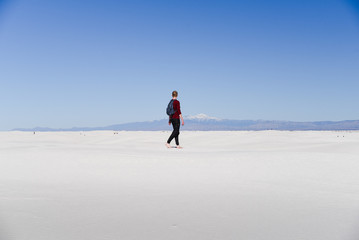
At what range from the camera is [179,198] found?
3.20m

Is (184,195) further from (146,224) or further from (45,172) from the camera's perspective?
(45,172)

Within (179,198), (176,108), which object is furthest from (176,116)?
(179,198)

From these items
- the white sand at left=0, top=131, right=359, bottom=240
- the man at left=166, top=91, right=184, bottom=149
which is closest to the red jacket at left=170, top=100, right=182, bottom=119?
the man at left=166, top=91, right=184, bottom=149

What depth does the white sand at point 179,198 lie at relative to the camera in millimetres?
2262

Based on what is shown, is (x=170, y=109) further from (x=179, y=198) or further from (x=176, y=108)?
(x=179, y=198)

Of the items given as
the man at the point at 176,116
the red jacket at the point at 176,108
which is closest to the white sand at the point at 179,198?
the man at the point at 176,116

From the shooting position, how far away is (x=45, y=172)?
4625 millimetres

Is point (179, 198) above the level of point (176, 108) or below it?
below

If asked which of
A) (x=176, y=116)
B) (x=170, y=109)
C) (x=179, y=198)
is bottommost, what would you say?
(x=179, y=198)

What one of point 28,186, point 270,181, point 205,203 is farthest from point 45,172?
point 270,181

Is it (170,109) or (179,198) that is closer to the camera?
(179,198)

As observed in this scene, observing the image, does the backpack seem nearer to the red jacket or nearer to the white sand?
the red jacket

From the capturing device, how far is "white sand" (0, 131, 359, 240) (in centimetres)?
226

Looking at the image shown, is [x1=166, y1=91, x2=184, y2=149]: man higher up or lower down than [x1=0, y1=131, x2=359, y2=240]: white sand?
higher up
